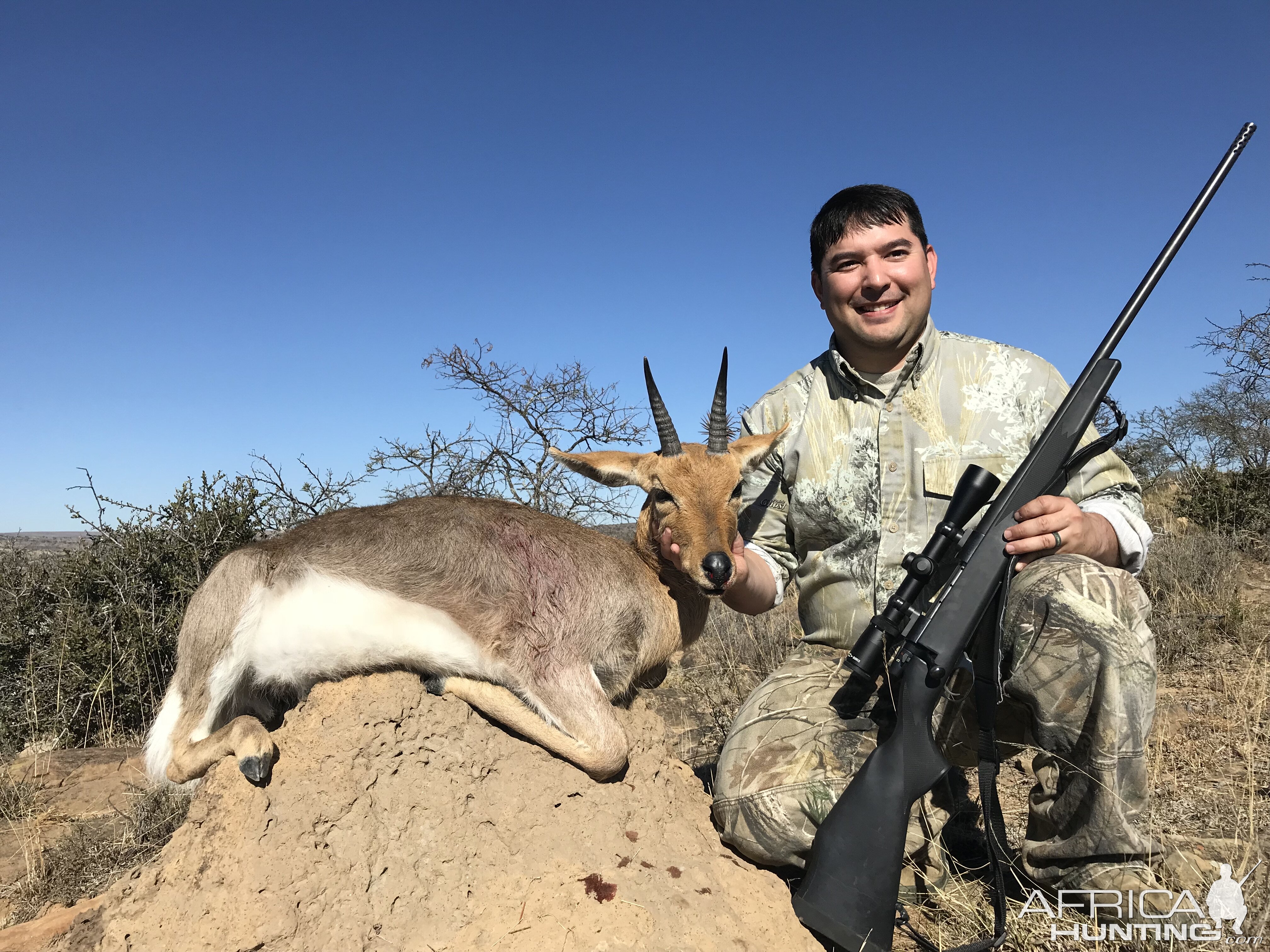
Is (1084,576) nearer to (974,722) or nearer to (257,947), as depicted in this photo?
(974,722)

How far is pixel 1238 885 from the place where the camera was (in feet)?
10.5

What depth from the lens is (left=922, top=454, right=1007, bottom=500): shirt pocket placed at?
4.61 metres

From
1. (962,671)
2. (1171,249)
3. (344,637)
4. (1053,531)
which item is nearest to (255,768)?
(344,637)

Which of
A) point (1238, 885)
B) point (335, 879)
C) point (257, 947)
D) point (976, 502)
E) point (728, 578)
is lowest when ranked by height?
point (257, 947)

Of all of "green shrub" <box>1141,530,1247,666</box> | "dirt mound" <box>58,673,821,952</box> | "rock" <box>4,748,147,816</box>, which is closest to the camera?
"dirt mound" <box>58,673,821,952</box>

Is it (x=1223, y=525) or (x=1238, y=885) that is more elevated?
(x=1223, y=525)

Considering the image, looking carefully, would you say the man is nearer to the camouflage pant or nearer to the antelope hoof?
the camouflage pant

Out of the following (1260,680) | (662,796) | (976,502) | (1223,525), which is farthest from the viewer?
(1223,525)

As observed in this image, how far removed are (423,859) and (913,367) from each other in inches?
149

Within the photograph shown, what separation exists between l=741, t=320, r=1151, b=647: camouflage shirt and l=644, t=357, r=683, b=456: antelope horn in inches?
28.6

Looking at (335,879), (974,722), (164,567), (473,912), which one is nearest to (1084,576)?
(974,722)

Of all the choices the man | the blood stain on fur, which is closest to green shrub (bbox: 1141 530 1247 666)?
Result: the man

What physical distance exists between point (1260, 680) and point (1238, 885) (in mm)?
4003

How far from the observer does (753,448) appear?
5.00 m
